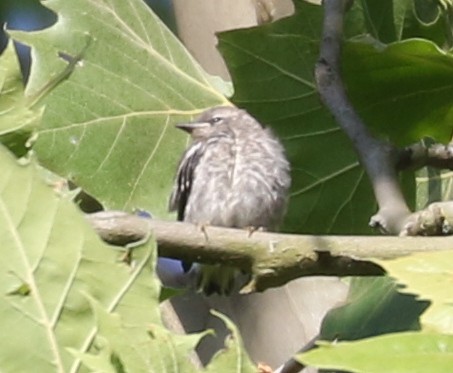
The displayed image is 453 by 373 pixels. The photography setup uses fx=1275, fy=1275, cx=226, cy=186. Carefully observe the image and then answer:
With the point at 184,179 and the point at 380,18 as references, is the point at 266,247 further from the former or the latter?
the point at 184,179

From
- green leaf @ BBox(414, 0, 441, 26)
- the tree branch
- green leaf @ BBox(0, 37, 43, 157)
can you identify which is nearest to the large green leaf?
green leaf @ BBox(414, 0, 441, 26)

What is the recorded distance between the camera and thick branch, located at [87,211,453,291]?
1430 mm

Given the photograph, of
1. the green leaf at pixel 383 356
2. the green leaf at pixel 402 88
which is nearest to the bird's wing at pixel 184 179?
the green leaf at pixel 402 88

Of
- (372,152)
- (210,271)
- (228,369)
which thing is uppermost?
(372,152)

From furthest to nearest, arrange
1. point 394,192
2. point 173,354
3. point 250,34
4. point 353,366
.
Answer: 1. point 250,34
2. point 394,192
3. point 173,354
4. point 353,366

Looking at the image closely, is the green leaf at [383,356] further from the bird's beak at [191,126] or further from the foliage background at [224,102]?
the bird's beak at [191,126]

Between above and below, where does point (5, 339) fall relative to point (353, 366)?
below

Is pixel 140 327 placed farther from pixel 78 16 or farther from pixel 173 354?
pixel 78 16

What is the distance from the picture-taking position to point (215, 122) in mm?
2785

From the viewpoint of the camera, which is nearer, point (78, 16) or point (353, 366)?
point (353, 366)

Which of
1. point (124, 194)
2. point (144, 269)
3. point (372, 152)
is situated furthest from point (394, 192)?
point (124, 194)

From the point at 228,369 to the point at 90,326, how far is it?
14 cm

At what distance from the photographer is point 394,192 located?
5.35ft

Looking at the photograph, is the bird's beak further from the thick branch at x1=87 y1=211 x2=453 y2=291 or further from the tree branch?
the thick branch at x1=87 y1=211 x2=453 y2=291
